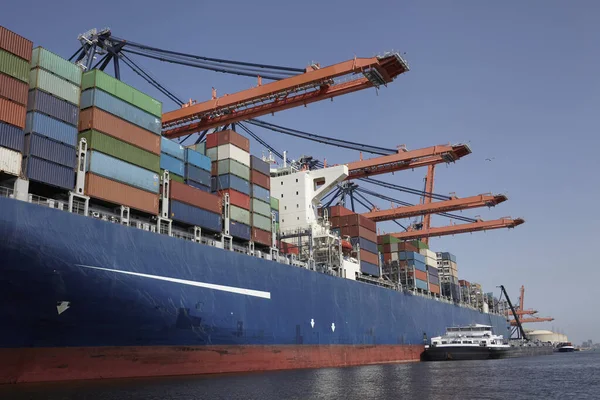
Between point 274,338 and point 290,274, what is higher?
point 290,274

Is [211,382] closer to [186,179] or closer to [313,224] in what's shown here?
[186,179]

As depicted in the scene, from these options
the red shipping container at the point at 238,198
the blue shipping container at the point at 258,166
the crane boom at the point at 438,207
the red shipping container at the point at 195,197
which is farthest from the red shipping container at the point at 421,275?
the red shipping container at the point at 195,197

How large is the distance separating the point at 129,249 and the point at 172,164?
5.85 metres

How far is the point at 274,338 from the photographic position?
30375mm

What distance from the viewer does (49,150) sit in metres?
20.2

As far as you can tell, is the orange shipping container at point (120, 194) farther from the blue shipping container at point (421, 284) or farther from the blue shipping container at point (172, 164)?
the blue shipping container at point (421, 284)

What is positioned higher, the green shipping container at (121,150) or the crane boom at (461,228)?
the crane boom at (461,228)

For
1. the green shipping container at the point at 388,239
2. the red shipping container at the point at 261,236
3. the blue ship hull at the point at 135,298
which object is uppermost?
the green shipping container at the point at 388,239

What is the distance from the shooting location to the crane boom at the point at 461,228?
173 feet

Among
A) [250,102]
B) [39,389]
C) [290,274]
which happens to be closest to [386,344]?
[290,274]

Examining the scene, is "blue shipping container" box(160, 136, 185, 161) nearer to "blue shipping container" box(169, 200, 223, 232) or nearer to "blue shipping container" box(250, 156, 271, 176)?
"blue shipping container" box(169, 200, 223, 232)

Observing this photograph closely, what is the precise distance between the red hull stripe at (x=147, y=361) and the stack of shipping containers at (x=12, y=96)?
6.49 m

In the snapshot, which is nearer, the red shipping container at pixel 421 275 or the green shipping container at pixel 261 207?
the green shipping container at pixel 261 207

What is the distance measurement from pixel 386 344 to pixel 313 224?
12.9 meters
